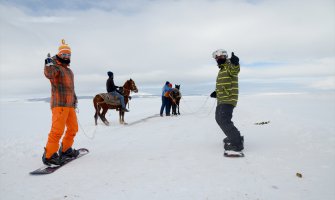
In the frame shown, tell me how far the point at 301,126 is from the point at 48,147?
6725 mm

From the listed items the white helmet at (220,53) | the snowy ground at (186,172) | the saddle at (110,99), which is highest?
the white helmet at (220,53)

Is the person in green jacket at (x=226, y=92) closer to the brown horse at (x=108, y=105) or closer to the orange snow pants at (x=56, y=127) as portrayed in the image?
the orange snow pants at (x=56, y=127)

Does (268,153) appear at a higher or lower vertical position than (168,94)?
lower

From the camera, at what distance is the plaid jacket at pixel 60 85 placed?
200 inches

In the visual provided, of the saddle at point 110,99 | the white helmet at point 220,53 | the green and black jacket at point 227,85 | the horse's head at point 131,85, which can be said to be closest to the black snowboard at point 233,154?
the green and black jacket at point 227,85

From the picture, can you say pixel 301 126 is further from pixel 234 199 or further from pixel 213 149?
pixel 234 199

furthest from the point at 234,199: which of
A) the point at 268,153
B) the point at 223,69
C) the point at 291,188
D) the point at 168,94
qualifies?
the point at 168,94

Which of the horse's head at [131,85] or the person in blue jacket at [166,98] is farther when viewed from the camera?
the person in blue jacket at [166,98]

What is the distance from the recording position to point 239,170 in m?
4.36

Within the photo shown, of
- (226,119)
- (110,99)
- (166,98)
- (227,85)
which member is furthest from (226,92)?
(166,98)

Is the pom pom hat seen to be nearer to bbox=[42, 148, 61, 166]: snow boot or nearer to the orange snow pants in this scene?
the orange snow pants

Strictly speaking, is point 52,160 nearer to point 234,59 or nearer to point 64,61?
point 64,61

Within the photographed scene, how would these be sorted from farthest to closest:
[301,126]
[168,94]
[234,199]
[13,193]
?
1. [168,94]
2. [301,126]
3. [13,193]
4. [234,199]

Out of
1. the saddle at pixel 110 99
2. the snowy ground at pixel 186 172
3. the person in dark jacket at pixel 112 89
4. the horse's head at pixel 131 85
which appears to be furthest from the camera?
the horse's head at pixel 131 85
